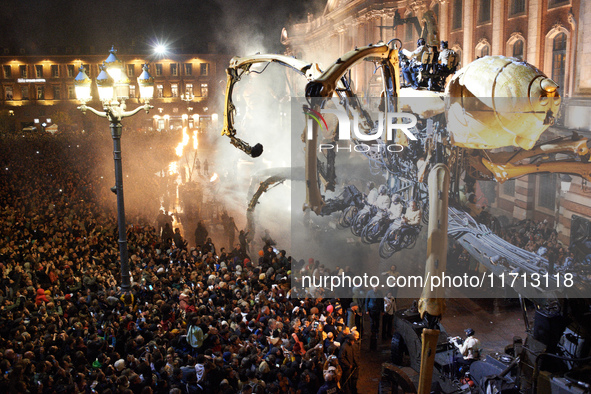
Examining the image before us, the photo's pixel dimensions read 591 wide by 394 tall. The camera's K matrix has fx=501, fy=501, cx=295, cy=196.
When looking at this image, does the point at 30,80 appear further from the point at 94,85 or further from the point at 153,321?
the point at 153,321

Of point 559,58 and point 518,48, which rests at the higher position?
point 518,48

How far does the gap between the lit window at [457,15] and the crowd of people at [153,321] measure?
15072 millimetres

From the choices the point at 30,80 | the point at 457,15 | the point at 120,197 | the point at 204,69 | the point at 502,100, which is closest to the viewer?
the point at 502,100

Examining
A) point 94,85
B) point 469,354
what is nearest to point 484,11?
point 469,354

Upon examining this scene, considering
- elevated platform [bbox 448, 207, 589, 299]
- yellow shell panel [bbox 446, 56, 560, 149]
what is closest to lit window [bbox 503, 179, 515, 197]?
elevated platform [bbox 448, 207, 589, 299]

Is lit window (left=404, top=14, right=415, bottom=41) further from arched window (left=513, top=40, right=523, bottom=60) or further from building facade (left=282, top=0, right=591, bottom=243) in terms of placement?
arched window (left=513, top=40, right=523, bottom=60)

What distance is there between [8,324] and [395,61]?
7812 mm

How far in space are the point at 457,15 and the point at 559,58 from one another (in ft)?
22.2

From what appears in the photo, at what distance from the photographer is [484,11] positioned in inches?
814

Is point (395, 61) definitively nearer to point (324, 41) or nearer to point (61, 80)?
point (324, 41)

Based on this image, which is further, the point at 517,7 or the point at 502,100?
the point at 517,7

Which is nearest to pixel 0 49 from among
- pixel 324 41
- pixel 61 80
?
pixel 61 80

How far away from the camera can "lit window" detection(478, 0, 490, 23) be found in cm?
2048

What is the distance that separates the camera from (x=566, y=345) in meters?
6.41
